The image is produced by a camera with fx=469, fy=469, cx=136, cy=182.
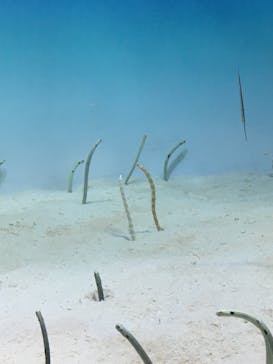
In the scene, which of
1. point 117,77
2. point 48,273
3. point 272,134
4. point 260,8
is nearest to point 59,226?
point 48,273

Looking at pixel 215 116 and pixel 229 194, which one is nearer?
pixel 229 194

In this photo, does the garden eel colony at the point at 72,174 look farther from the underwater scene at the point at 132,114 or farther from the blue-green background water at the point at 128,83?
the blue-green background water at the point at 128,83

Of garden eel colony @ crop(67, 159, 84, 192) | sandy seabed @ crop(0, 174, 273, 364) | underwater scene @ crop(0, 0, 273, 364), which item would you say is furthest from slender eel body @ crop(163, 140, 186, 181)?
garden eel colony @ crop(67, 159, 84, 192)

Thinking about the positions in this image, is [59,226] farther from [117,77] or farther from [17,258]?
[117,77]

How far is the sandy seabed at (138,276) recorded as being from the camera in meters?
1.98

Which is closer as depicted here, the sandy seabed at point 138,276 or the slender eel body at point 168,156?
the sandy seabed at point 138,276

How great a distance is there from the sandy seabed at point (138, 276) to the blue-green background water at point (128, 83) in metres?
0.83

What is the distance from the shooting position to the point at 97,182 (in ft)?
19.9

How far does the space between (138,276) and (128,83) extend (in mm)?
3643

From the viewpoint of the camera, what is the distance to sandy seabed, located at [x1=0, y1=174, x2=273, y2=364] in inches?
78.0

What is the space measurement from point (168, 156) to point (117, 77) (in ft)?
3.93

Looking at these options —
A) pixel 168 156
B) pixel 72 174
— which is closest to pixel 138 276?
pixel 72 174

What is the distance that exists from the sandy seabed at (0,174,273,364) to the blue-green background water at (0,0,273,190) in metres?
0.83

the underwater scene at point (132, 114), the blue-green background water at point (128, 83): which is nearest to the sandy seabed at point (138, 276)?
the underwater scene at point (132, 114)
